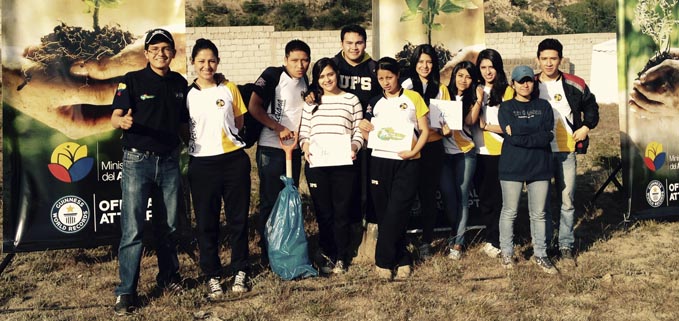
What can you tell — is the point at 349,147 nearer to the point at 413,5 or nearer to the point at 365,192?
the point at 365,192

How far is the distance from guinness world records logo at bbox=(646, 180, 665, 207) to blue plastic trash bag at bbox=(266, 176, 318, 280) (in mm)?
3578

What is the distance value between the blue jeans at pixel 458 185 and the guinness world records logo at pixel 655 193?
2.10 m

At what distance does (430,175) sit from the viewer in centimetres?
531

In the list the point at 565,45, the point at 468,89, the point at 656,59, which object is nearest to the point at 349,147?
the point at 468,89

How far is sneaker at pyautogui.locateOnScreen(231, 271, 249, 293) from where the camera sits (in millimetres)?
4715

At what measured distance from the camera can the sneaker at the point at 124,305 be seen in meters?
4.35

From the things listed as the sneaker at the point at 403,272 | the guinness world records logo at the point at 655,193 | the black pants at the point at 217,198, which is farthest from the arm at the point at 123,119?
the guinness world records logo at the point at 655,193

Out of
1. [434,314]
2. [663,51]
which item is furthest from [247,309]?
[663,51]

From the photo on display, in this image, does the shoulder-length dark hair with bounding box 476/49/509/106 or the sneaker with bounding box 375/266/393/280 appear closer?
the sneaker with bounding box 375/266/393/280

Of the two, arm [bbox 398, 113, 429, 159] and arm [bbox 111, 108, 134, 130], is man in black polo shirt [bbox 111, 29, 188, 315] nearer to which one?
arm [bbox 111, 108, 134, 130]

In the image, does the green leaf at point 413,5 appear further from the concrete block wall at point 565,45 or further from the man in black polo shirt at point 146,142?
the concrete block wall at point 565,45

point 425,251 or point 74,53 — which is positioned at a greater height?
point 74,53

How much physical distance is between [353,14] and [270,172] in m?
33.6

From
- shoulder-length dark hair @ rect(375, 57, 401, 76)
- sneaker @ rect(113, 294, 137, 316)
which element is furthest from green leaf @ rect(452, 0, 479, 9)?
sneaker @ rect(113, 294, 137, 316)
